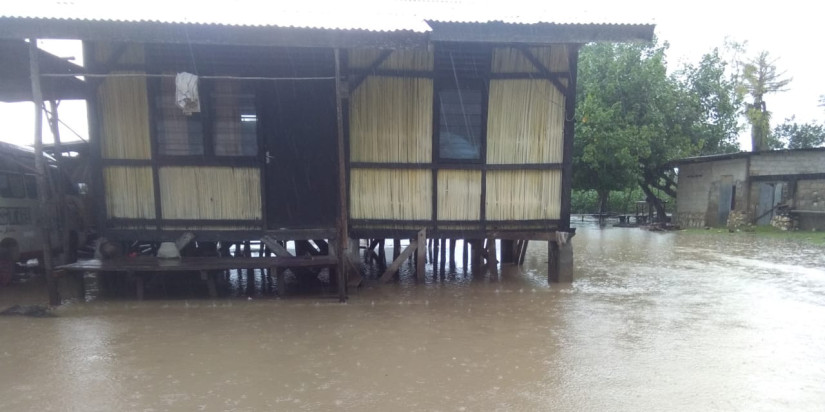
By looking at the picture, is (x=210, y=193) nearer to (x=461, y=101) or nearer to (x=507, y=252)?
(x=461, y=101)

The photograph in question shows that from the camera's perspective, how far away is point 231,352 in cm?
470

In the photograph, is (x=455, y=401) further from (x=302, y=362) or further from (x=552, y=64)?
(x=552, y=64)

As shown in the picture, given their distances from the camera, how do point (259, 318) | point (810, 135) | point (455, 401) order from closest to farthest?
point (455, 401)
point (259, 318)
point (810, 135)

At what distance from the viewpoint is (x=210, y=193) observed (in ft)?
23.6

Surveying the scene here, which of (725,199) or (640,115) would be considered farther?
(640,115)

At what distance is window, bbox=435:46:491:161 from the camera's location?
297 inches

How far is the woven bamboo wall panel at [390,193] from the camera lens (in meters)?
7.60

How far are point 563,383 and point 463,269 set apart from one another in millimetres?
5861

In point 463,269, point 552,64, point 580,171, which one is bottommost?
point 463,269

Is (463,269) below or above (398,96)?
below

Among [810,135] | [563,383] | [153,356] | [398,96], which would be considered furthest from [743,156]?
[153,356]

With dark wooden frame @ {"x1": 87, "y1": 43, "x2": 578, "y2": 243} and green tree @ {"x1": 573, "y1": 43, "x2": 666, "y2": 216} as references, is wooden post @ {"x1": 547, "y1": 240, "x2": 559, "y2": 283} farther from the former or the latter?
green tree @ {"x1": 573, "y1": 43, "x2": 666, "y2": 216}

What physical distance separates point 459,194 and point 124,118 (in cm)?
562

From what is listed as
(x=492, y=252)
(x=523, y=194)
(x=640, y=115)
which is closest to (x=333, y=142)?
(x=523, y=194)
